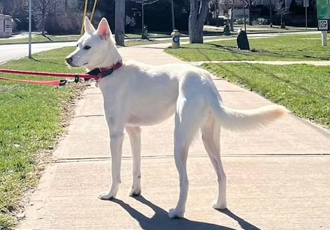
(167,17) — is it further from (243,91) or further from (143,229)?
(143,229)

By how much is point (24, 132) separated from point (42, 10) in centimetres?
4802

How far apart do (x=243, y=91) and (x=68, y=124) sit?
4907 mm

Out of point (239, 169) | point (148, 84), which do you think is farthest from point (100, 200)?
point (239, 169)

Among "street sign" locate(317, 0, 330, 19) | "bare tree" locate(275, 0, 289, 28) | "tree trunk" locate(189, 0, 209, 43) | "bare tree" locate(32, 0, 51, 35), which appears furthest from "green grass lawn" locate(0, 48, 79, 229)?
"bare tree" locate(275, 0, 289, 28)

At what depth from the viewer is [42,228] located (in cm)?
507

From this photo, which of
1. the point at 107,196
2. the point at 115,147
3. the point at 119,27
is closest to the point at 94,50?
the point at 115,147

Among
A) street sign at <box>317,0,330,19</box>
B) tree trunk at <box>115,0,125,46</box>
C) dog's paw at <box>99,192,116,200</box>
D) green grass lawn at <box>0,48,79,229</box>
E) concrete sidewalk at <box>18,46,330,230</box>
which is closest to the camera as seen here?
concrete sidewalk at <box>18,46,330,230</box>

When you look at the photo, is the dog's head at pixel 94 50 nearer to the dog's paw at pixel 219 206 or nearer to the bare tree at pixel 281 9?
the dog's paw at pixel 219 206

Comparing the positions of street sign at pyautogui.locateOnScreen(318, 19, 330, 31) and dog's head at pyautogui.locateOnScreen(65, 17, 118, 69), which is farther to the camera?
street sign at pyautogui.locateOnScreen(318, 19, 330, 31)

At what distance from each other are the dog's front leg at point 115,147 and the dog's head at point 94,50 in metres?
0.50

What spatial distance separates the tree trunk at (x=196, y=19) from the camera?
37438mm

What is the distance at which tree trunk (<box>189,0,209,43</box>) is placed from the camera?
37438mm

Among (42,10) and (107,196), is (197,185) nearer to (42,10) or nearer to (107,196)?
(107,196)

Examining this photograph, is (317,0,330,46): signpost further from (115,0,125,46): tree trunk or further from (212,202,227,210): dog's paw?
(212,202,227,210): dog's paw
